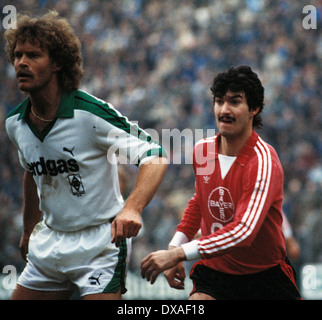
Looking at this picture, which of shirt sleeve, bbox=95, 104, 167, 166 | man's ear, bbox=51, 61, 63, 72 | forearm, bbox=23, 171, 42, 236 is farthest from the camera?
forearm, bbox=23, 171, 42, 236

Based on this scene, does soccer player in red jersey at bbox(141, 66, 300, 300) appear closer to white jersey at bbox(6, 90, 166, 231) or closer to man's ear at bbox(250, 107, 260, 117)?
man's ear at bbox(250, 107, 260, 117)

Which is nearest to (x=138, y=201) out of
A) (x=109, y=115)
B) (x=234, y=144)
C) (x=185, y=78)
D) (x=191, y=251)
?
(x=191, y=251)

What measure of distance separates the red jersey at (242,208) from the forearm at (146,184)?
0.49 meters

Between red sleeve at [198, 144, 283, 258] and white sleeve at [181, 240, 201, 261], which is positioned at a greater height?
red sleeve at [198, 144, 283, 258]

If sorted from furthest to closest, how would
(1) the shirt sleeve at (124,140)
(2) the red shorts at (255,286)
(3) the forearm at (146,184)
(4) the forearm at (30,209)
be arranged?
(4) the forearm at (30,209)
(2) the red shorts at (255,286)
(1) the shirt sleeve at (124,140)
(3) the forearm at (146,184)

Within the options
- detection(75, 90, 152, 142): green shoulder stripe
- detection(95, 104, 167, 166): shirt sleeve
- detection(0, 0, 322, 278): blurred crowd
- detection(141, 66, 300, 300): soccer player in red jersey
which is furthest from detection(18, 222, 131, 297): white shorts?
detection(0, 0, 322, 278): blurred crowd

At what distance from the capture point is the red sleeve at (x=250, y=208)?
331 centimetres

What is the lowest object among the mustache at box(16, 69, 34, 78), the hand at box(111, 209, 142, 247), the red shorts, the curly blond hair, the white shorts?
the red shorts

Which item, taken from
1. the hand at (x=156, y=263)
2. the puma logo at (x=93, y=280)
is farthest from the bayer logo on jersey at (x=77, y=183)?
the hand at (x=156, y=263)

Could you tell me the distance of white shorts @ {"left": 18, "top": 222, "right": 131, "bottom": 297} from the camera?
11.2 feet

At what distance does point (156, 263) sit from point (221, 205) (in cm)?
68

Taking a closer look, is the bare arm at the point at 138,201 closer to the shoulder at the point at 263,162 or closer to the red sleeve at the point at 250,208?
the red sleeve at the point at 250,208

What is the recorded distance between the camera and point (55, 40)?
3.49 metres

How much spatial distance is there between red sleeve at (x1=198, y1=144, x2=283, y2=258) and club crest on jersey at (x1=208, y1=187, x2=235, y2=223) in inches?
3.9
